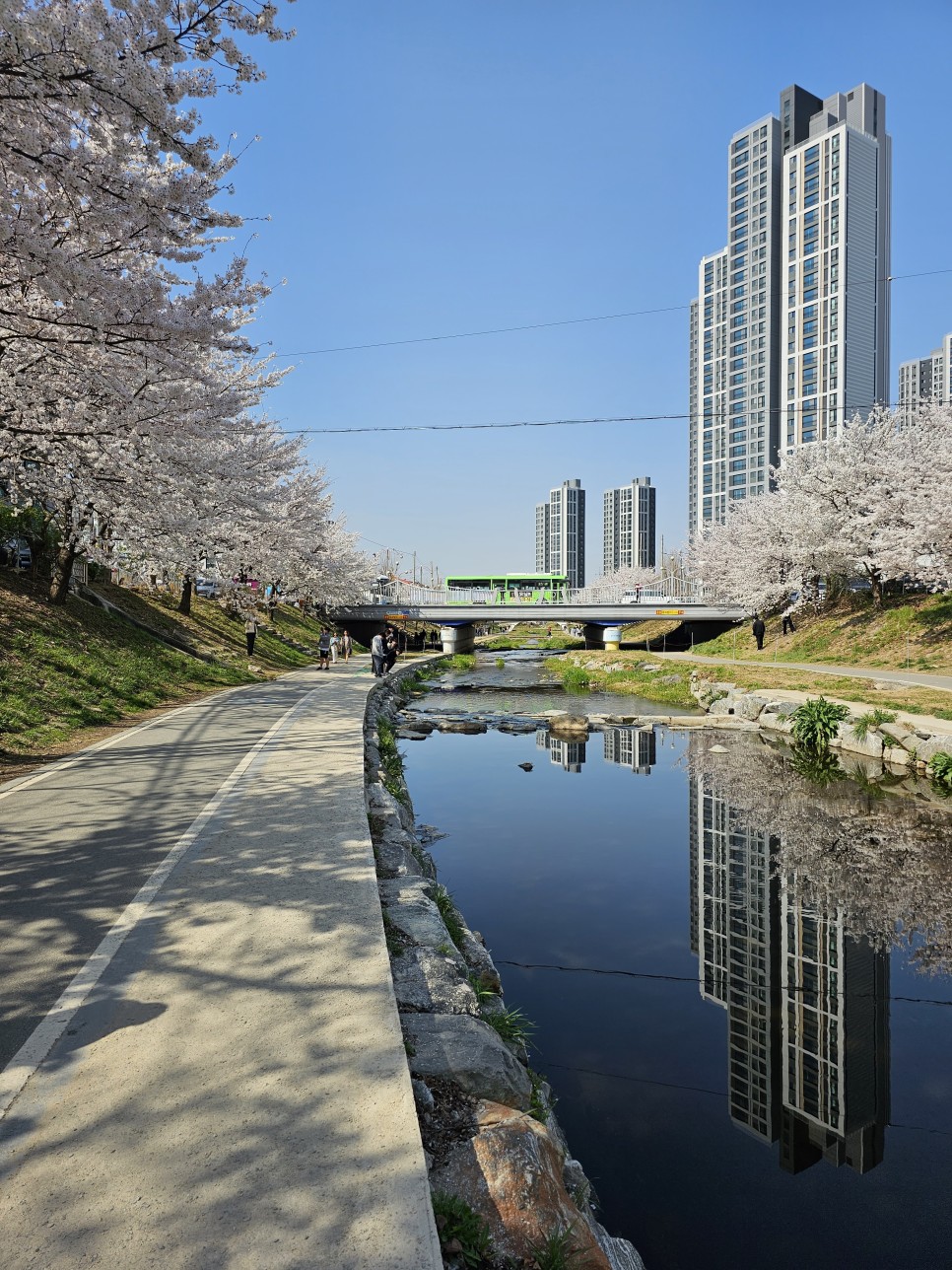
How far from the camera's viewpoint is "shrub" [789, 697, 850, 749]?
1805 cm

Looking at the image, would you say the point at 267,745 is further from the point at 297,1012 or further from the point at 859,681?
the point at 859,681

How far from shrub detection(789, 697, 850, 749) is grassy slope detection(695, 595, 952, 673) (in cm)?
1054

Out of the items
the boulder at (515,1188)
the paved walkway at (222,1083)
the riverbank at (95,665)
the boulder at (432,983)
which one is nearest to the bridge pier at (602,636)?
the riverbank at (95,665)

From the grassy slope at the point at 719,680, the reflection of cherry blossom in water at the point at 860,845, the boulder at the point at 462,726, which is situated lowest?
the reflection of cherry blossom in water at the point at 860,845

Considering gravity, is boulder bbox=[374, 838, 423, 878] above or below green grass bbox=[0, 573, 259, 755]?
below

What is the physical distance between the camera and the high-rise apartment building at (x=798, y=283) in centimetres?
11812

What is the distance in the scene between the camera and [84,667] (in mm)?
17641

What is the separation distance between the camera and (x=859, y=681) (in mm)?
22906

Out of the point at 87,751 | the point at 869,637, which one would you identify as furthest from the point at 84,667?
the point at 869,637

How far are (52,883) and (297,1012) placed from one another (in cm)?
323

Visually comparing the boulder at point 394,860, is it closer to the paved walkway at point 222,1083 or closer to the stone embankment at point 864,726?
the paved walkway at point 222,1083

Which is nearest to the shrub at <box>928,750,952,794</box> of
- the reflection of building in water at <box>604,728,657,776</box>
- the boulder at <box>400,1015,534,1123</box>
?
the reflection of building in water at <box>604,728,657,776</box>

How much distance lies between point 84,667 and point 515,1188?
17.2m

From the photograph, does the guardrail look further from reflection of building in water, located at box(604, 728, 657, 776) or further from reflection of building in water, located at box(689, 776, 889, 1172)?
reflection of building in water, located at box(689, 776, 889, 1172)
